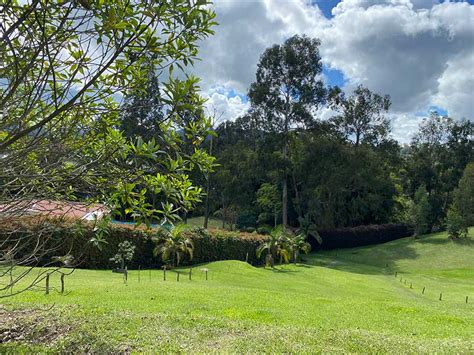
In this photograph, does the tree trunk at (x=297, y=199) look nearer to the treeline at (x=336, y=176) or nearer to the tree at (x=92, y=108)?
the treeline at (x=336, y=176)

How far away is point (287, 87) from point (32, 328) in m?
34.2

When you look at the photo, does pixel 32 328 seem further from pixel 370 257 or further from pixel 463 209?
pixel 463 209

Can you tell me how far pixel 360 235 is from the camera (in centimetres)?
4188

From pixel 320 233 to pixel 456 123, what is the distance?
916 inches

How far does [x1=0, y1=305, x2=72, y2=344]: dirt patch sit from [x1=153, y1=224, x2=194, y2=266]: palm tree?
48.0ft

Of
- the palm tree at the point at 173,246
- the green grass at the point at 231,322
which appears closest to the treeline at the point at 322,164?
the palm tree at the point at 173,246

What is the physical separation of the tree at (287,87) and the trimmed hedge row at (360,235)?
5561 millimetres

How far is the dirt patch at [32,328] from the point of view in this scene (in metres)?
5.23

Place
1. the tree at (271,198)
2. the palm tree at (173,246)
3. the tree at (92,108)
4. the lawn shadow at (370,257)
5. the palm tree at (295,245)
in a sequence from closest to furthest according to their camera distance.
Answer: the tree at (92,108)
the palm tree at (173,246)
the palm tree at (295,245)
the lawn shadow at (370,257)
the tree at (271,198)

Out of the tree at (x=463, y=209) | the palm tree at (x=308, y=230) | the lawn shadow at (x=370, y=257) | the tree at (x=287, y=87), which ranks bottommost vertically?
the lawn shadow at (x=370, y=257)

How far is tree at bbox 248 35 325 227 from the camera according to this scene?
122 ft

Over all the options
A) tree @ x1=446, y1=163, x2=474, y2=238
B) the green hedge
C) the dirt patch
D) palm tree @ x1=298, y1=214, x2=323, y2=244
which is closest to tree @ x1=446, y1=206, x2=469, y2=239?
tree @ x1=446, y1=163, x2=474, y2=238

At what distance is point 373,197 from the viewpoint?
42.3 meters

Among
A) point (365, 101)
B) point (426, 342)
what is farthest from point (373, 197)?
point (426, 342)
